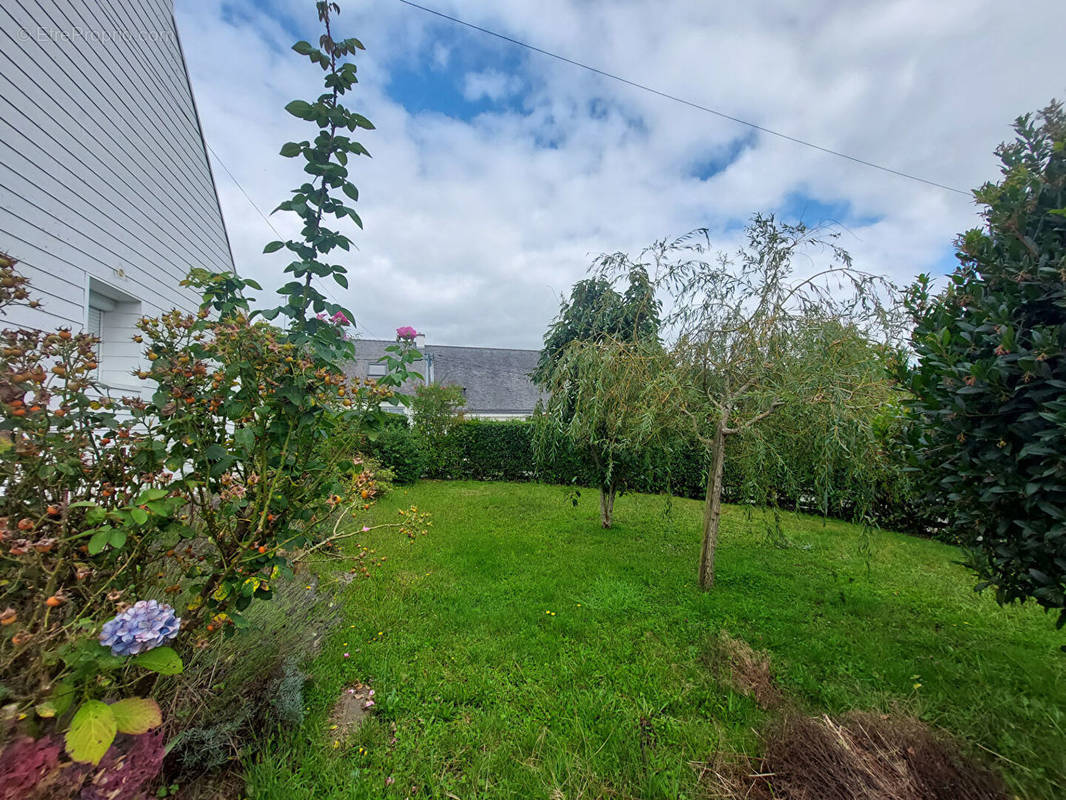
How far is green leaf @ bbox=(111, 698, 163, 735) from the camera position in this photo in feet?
3.52

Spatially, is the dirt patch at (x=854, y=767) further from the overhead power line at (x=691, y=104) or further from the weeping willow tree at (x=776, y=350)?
the overhead power line at (x=691, y=104)

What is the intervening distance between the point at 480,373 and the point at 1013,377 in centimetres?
1944

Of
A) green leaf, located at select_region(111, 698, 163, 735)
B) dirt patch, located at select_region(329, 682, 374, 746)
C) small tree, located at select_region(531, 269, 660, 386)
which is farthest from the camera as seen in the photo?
small tree, located at select_region(531, 269, 660, 386)

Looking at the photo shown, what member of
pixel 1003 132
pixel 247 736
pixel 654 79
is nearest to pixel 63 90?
pixel 247 736

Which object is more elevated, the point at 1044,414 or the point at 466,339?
the point at 466,339

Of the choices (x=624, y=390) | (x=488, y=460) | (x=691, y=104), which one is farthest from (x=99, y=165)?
(x=488, y=460)

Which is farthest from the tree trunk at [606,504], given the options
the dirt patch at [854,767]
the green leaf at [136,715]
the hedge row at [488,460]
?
the green leaf at [136,715]

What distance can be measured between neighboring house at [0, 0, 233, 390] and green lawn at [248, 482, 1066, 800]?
2.76 metres

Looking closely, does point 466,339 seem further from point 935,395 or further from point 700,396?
point 935,395

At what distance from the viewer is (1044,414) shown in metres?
1.36

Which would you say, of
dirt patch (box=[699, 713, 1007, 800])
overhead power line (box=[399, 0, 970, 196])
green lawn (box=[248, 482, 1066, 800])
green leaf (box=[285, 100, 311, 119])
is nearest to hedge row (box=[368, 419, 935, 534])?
green lawn (box=[248, 482, 1066, 800])

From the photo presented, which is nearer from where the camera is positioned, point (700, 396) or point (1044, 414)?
point (1044, 414)

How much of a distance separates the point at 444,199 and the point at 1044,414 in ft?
23.7

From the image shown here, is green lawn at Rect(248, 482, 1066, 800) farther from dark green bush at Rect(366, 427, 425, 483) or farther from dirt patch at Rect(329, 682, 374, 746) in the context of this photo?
dark green bush at Rect(366, 427, 425, 483)
